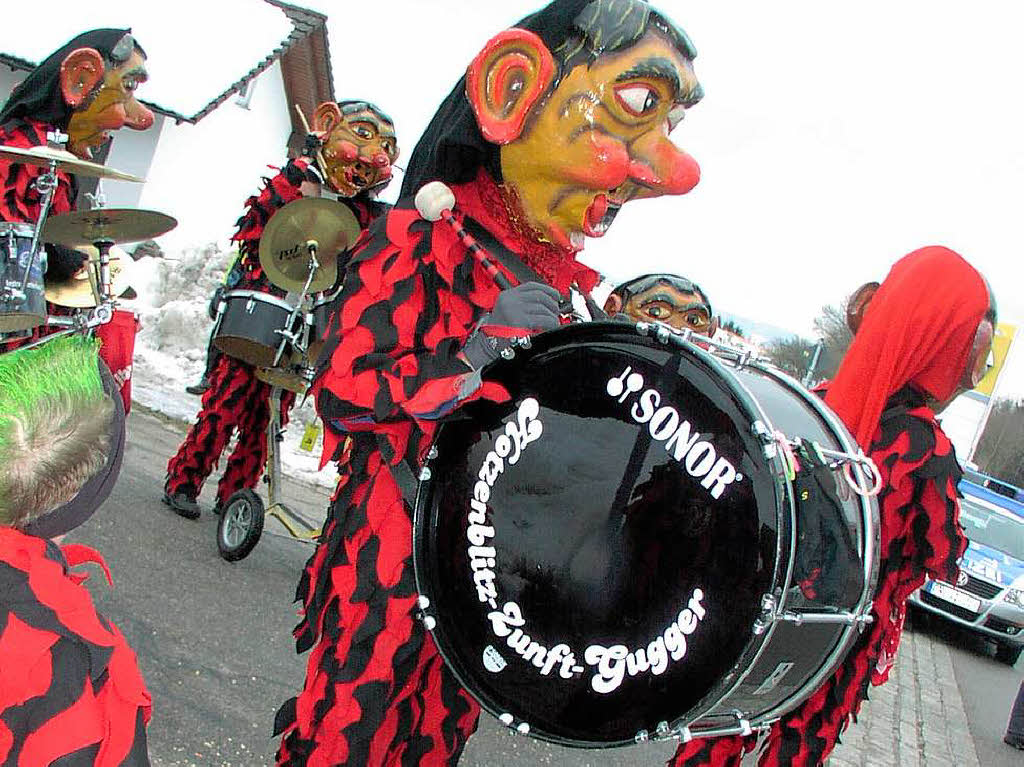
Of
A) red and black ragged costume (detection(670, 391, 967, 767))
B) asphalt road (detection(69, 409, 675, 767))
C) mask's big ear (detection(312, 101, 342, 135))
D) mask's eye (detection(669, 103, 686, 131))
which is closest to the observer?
mask's eye (detection(669, 103, 686, 131))

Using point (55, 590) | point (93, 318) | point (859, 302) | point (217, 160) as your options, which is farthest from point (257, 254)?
point (217, 160)

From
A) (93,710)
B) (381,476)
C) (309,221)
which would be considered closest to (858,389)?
(381,476)

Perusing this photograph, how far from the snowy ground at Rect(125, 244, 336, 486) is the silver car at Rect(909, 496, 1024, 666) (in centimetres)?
656

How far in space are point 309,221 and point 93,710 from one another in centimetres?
372

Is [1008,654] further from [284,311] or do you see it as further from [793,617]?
[793,617]

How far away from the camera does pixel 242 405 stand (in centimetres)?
533

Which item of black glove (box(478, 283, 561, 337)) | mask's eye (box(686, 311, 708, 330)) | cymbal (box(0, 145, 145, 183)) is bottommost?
cymbal (box(0, 145, 145, 183))

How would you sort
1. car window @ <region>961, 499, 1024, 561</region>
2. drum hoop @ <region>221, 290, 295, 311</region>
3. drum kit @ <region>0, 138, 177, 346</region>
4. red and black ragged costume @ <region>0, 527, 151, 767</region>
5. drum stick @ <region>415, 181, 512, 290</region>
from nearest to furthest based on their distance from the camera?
red and black ragged costume @ <region>0, 527, 151, 767</region> → drum stick @ <region>415, 181, 512, 290</region> → drum kit @ <region>0, 138, 177, 346</region> → drum hoop @ <region>221, 290, 295, 311</region> → car window @ <region>961, 499, 1024, 561</region>

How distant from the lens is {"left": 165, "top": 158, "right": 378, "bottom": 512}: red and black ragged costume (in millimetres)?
5082

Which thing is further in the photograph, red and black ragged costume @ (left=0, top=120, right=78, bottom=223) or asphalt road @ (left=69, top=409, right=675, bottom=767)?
red and black ragged costume @ (left=0, top=120, right=78, bottom=223)

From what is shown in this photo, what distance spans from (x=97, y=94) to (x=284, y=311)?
51.5 inches

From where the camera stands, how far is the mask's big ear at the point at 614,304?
185 inches

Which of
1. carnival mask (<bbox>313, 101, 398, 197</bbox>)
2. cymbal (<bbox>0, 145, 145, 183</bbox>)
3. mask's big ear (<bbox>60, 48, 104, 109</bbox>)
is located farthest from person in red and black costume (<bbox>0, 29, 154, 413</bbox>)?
carnival mask (<bbox>313, 101, 398, 197</bbox>)

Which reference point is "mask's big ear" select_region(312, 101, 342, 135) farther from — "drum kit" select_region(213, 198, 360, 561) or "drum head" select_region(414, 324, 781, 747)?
"drum head" select_region(414, 324, 781, 747)
